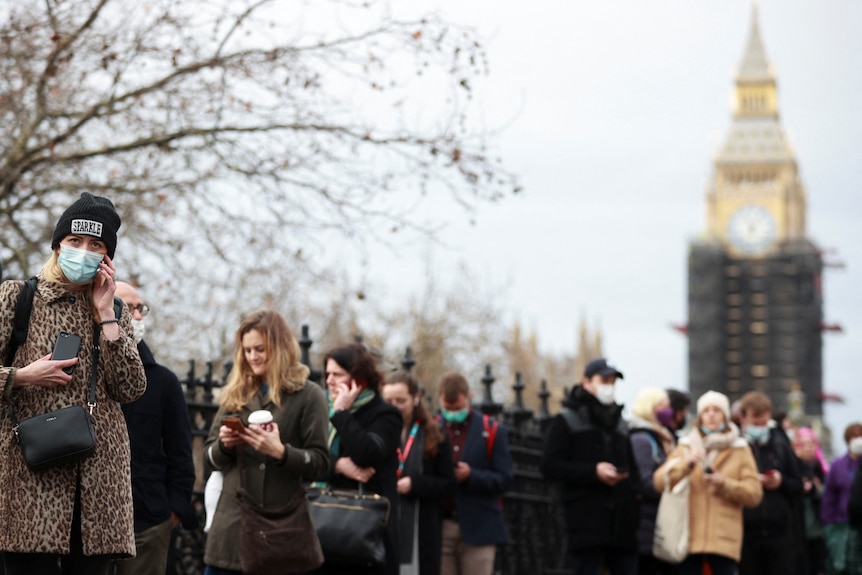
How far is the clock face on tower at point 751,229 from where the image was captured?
165250mm

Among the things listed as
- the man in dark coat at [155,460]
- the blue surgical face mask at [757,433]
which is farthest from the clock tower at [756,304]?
the man in dark coat at [155,460]

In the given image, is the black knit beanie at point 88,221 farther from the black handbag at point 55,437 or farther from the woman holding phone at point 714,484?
the woman holding phone at point 714,484

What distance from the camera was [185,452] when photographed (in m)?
A: 6.96

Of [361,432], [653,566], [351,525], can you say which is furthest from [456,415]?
[653,566]

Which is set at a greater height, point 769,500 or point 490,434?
point 490,434

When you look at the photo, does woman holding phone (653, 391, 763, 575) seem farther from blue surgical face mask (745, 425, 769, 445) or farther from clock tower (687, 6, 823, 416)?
clock tower (687, 6, 823, 416)

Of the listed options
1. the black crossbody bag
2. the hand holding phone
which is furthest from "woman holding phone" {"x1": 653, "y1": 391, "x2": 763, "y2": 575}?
the black crossbody bag

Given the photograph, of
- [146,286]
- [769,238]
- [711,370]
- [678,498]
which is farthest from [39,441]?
[769,238]

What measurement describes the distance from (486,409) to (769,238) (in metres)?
159

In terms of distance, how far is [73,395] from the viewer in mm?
5246

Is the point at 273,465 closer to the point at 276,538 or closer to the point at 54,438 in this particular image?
the point at 276,538

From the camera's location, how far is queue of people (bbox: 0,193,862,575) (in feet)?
17.1

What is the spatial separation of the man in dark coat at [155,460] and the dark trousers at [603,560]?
148 inches

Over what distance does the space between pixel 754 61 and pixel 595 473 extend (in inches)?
7248
